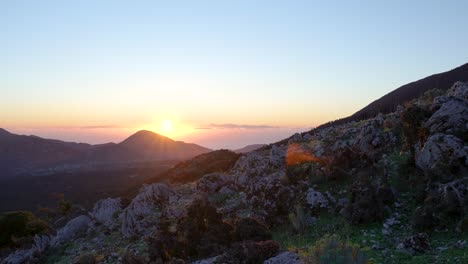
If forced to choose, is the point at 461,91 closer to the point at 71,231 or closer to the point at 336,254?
Result: the point at 336,254

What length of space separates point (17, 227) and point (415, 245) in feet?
120

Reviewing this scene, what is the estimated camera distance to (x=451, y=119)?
21469mm

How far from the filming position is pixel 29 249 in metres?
27.9

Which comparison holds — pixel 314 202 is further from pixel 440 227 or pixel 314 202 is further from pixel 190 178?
pixel 190 178

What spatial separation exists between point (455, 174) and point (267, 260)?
32.9ft

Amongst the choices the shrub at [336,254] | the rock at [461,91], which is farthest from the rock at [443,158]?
the shrub at [336,254]

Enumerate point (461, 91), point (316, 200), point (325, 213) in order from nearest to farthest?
point (325, 213) → point (316, 200) → point (461, 91)

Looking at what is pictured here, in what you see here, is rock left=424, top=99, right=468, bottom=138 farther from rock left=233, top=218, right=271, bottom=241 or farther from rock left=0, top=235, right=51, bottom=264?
rock left=0, top=235, right=51, bottom=264

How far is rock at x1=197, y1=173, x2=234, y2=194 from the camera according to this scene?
97.3 feet

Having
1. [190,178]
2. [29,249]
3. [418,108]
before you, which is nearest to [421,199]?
[418,108]

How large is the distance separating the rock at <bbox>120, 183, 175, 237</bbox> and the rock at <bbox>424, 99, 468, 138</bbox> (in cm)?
1601

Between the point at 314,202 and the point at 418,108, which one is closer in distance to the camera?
the point at 314,202

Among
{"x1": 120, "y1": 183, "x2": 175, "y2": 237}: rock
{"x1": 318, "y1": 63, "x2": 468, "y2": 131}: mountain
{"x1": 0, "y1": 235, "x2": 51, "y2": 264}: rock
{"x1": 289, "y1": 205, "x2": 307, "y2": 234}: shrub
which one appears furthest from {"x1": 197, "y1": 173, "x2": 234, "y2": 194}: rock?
{"x1": 318, "y1": 63, "x2": 468, "y2": 131}: mountain

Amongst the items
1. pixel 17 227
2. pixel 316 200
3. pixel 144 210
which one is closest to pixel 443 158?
pixel 316 200
